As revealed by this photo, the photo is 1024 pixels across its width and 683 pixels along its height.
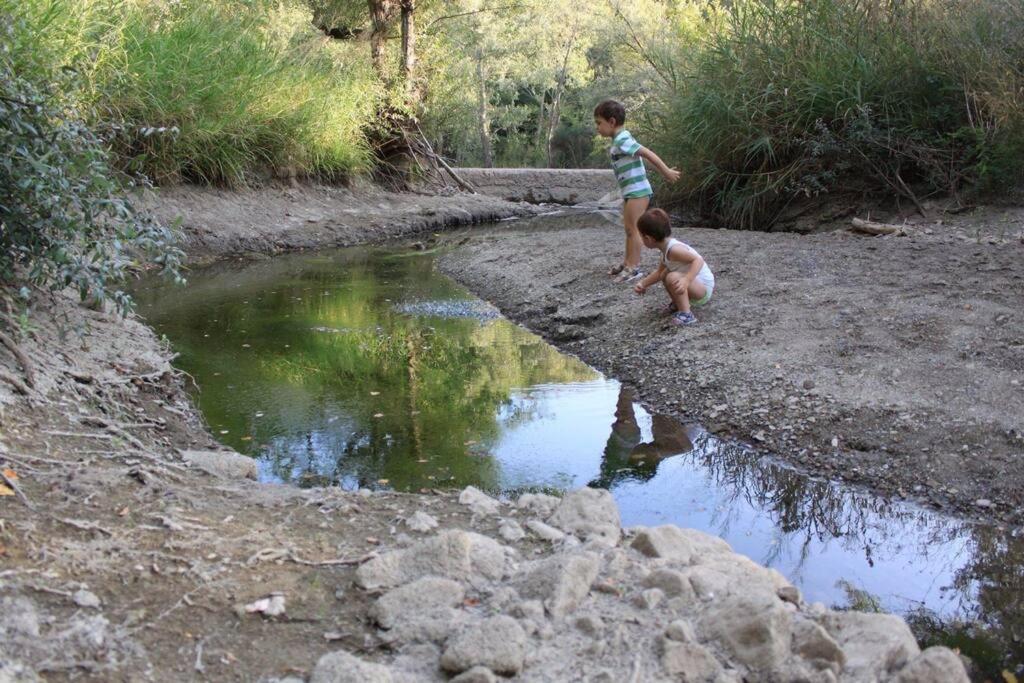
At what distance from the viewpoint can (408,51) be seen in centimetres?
1873

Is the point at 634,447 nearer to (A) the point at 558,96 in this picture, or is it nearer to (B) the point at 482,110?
(B) the point at 482,110

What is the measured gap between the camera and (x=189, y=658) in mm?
2492

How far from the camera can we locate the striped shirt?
8094mm

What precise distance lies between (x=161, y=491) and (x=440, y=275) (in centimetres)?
757

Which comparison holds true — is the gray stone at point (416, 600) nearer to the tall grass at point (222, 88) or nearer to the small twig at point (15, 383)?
the small twig at point (15, 383)

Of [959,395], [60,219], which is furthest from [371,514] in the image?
[959,395]

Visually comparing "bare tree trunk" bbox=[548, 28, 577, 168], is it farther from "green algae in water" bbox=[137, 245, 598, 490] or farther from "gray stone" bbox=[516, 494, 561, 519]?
"gray stone" bbox=[516, 494, 561, 519]

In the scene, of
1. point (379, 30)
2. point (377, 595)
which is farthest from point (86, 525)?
point (379, 30)

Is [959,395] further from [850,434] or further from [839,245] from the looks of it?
[839,245]

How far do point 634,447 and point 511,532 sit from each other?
191cm

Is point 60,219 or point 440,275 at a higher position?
point 60,219

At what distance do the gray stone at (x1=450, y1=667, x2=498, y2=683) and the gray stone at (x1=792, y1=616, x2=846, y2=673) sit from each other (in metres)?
0.82

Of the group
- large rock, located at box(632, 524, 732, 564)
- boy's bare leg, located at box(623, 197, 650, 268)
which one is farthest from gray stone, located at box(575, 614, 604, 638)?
boy's bare leg, located at box(623, 197, 650, 268)

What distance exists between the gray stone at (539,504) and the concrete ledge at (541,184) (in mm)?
17873
